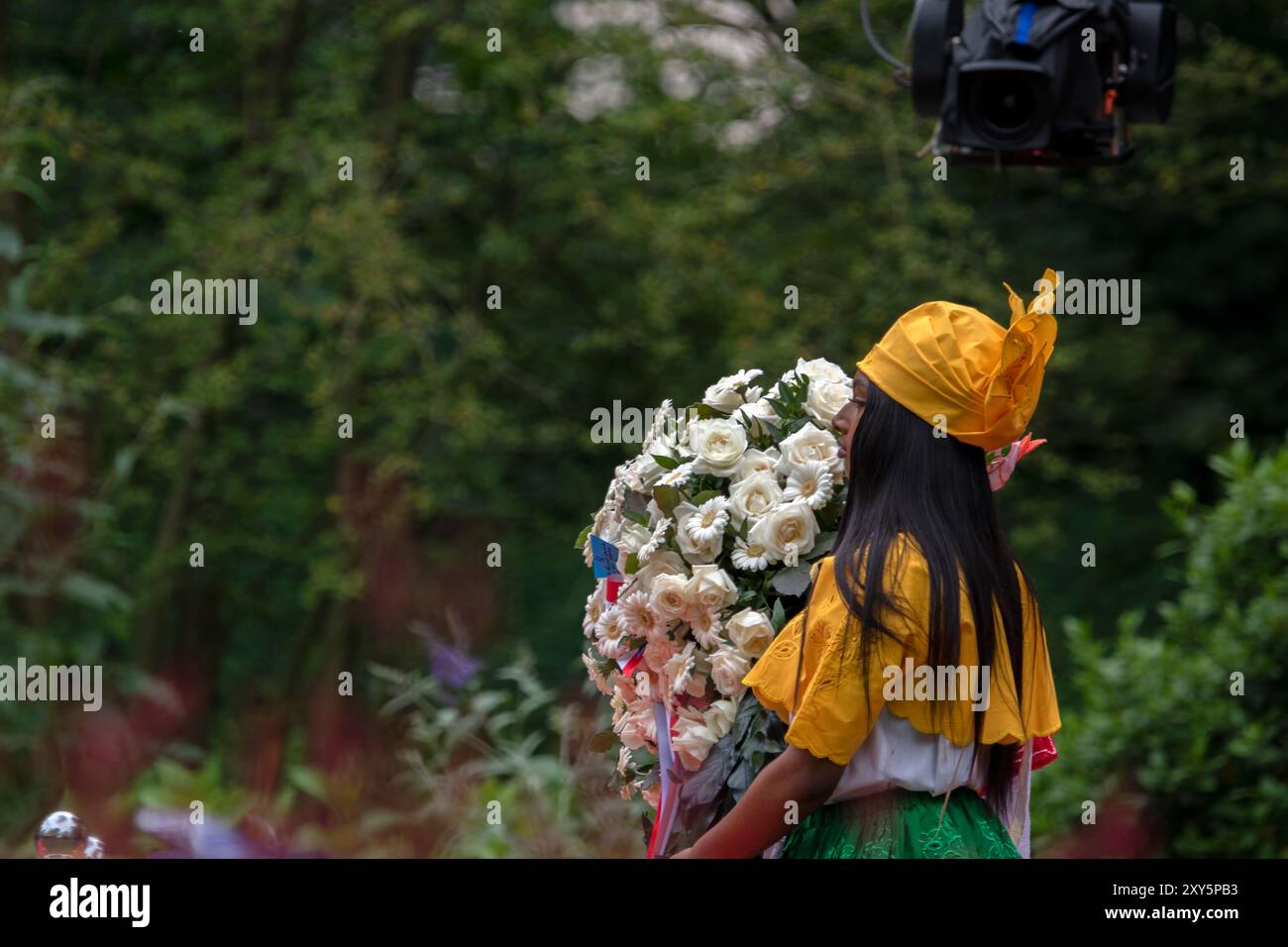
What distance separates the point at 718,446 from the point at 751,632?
0.29 meters

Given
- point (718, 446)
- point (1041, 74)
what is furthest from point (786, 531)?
point (1041, 74)

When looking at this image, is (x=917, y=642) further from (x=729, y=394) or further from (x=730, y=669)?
(x=729, y=394)

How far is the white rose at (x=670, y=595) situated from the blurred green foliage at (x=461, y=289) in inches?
192

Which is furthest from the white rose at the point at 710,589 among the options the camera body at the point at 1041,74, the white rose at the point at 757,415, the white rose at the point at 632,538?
the camera body at the point at 1041,74

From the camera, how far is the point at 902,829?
82.6 inches

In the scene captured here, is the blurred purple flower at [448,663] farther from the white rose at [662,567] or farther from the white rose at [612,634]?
the white rose at [662,567]

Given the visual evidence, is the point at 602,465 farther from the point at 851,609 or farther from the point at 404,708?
the point at 851,609

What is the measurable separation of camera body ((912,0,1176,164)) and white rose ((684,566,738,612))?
220 centimetres

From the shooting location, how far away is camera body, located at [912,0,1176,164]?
13.2 ft
